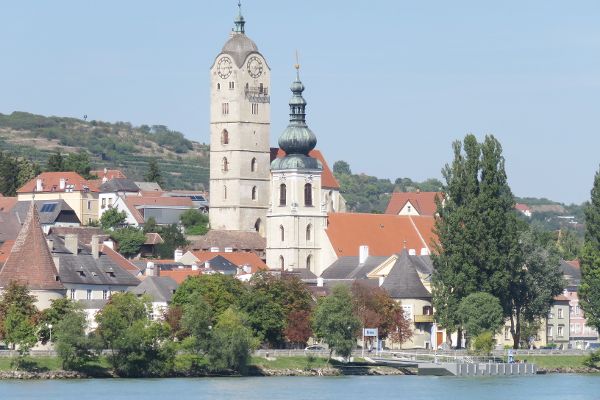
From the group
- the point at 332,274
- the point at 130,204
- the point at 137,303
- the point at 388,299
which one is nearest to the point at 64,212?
the point at 130,204

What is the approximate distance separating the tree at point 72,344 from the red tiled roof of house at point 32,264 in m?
6.09

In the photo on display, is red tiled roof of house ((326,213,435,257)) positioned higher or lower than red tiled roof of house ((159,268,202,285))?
higher

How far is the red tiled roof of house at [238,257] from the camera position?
123 meters

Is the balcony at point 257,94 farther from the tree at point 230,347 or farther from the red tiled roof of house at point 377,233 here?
the tree at point 230,347

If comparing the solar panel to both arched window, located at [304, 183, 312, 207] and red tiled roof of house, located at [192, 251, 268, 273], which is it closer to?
red tiled roof of house, located at [192, 251, 268, 273]

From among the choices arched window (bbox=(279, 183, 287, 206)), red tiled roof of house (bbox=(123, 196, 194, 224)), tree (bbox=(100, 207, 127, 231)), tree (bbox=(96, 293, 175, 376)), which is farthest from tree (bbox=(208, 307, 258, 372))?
red tiled roof of house (bbox=(123, 196, 194, 224))

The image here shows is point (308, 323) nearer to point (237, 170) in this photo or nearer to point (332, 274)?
point (332, 274)

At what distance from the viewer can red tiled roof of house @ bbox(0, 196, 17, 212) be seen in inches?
5694

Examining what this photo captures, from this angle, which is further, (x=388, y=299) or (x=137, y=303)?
(x=388, y=299)

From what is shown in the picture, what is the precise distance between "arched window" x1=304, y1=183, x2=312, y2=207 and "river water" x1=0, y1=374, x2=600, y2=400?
114 feet

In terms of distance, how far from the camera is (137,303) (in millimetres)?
85062

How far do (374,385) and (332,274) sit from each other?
36287 millimetres

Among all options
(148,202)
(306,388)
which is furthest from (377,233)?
(306,388)

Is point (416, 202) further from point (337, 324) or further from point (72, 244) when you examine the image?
point (337, 324)
